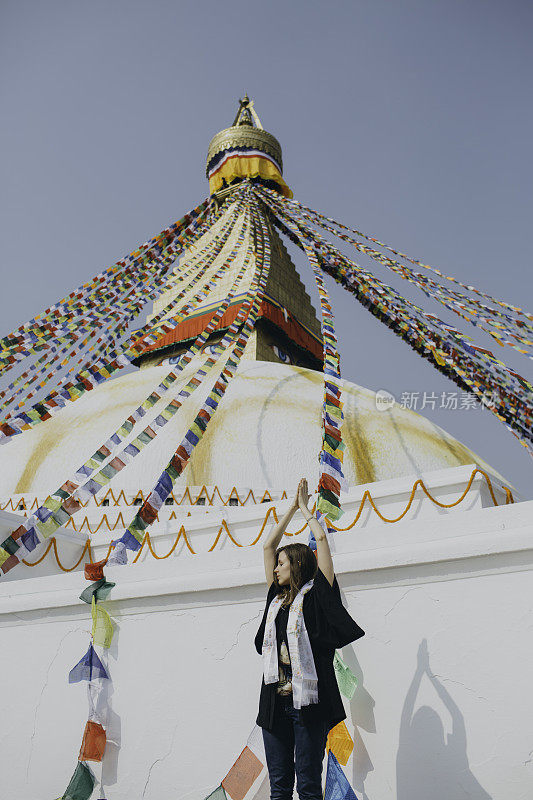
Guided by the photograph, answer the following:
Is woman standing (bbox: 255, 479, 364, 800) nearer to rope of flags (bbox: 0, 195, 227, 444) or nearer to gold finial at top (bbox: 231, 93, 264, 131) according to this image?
rope of flags (bbox: 0, 195, 227, 444)

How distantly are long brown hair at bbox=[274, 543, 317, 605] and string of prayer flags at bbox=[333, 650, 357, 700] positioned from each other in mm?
551

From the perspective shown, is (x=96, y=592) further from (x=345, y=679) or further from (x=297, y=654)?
(x=297, y=654)

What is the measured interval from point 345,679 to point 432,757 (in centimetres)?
42

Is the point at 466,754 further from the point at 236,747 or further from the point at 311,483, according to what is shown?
the point at 311,483

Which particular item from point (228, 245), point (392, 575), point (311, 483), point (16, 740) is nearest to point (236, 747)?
point (392, 575)

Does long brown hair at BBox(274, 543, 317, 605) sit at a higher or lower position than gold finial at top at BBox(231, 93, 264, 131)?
lower

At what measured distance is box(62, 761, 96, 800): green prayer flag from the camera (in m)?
2.61

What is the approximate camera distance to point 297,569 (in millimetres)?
2090

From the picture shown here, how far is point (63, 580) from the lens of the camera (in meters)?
3.20

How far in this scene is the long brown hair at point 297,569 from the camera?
2078 mm

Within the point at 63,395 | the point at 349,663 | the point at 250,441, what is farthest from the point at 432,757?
the point at 250,441

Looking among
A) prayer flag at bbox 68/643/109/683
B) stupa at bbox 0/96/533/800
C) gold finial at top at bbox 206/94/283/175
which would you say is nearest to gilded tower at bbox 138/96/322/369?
gold finial at top at bbox 206/94/283/175

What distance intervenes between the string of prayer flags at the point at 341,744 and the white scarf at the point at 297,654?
24.6 inches

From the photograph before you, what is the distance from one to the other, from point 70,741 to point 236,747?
0.90 meters
